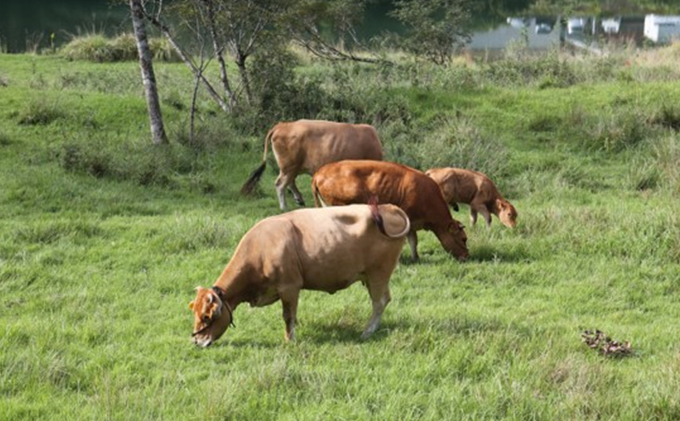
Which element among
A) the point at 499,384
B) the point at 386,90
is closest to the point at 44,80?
the point at 386,90

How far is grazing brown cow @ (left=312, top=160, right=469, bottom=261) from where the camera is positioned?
848 cm

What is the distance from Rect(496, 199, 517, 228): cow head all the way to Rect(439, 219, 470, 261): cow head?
1.21 m

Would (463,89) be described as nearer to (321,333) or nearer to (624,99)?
(624,99)

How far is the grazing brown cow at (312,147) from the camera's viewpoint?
35.7ft

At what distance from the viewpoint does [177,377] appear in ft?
17.9

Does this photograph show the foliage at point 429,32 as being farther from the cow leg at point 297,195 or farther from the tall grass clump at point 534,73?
the cow leg at point 297,195

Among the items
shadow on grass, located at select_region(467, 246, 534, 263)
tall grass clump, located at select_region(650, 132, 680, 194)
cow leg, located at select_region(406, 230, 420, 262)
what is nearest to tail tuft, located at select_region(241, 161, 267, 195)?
cow leg, located at select_region(406, 230, 420, 262)

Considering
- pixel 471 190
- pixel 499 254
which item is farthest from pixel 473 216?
pixel 499 254

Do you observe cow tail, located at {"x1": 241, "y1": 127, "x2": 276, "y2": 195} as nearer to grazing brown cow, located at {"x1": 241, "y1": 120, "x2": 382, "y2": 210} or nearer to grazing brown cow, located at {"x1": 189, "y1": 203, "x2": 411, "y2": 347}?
grazing brown cow, located at {"x1": 241, "y1": 120, "x2": 382, "y2": 210}

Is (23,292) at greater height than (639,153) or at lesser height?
greater

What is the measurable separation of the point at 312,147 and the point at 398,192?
285 cm

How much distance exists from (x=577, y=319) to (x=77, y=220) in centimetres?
586

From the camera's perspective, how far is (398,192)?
8.48 meters

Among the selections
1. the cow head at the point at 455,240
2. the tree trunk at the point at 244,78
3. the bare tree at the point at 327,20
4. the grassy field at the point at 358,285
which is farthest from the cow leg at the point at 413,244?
the bare tree at the point at 327,20
